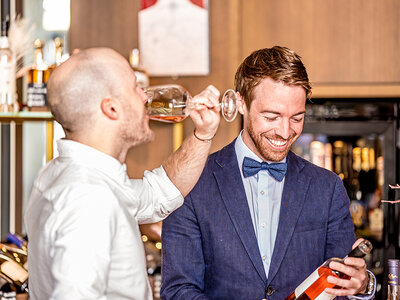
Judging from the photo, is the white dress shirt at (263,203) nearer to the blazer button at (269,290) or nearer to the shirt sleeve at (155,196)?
the blazer button at (269,290)

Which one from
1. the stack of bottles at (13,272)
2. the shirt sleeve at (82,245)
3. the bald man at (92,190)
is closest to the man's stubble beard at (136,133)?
the bald man at (92,190)

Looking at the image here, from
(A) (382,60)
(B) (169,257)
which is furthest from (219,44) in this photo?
(B) (169,257)

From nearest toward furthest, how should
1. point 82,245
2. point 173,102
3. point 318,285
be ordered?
1. point 82,245
2. point 318,285
3. point 173,102

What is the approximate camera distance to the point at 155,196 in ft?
4.99

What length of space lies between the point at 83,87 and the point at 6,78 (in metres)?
1.47

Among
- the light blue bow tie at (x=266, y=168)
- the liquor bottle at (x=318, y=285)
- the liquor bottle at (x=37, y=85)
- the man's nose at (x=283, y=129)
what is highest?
the liquor bottle at (x=37, y=85)

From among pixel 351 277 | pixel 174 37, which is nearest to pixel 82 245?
pixel 351 277

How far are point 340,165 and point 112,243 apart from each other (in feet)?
7.34

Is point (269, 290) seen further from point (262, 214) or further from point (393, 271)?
point (393, 271)

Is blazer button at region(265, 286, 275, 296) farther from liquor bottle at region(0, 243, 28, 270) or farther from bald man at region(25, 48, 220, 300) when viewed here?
liquor bottle at region(0, 243, 28, 270)

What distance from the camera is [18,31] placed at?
263cm

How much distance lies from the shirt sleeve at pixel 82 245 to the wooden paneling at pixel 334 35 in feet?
7.19

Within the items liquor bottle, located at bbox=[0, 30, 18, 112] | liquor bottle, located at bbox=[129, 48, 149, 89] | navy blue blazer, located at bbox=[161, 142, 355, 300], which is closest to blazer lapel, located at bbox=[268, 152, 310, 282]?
navy blue blazer, located at bbox=[161, 142, 355, 300]

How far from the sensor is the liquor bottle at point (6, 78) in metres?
2.55
